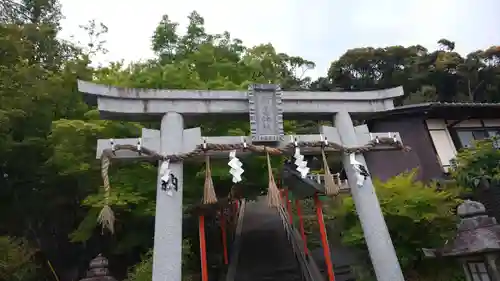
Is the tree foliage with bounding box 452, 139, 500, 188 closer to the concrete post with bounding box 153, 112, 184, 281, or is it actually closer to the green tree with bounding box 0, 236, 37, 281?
the concrete post with bounding box 153, 112, 184, 281

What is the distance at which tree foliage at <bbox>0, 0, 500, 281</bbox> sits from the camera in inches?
395

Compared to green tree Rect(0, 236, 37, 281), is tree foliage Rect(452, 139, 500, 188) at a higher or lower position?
higher

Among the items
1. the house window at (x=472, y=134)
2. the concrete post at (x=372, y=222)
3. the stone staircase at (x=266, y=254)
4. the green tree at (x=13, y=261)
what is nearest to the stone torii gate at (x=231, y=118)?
the concrete post at (x=372, y=222)

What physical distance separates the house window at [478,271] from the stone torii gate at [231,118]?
1082 mm

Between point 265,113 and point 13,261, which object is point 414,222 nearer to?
point 265,113

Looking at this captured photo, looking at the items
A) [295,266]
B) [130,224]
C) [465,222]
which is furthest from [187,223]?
[465,222]

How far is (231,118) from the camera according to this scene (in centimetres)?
685

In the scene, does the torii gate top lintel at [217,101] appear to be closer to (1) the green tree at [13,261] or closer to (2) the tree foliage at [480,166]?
(1) the green tree at [13,261]

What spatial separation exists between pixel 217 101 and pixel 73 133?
5.63 meters

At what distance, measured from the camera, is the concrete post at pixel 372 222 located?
6.10 meters

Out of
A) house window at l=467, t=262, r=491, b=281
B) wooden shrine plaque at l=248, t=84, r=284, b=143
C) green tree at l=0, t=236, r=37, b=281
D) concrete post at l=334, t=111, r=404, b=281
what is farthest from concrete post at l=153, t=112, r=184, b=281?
green tree at l=0, t=236, r=37, b=281

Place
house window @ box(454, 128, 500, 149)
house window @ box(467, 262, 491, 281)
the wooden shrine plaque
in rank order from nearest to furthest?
house window @ box(467, 262, 491, 281)
the wooden shrine plaque
house window @ box(454, 128, 500, 149)

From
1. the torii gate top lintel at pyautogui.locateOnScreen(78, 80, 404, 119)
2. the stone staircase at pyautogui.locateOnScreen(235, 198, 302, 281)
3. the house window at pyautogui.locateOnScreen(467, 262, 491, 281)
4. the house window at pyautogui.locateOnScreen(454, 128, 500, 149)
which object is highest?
the house window at pyautogui.locateOnScreen(454, 128, 500, 149)

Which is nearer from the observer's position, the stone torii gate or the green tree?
the stone torii gate
